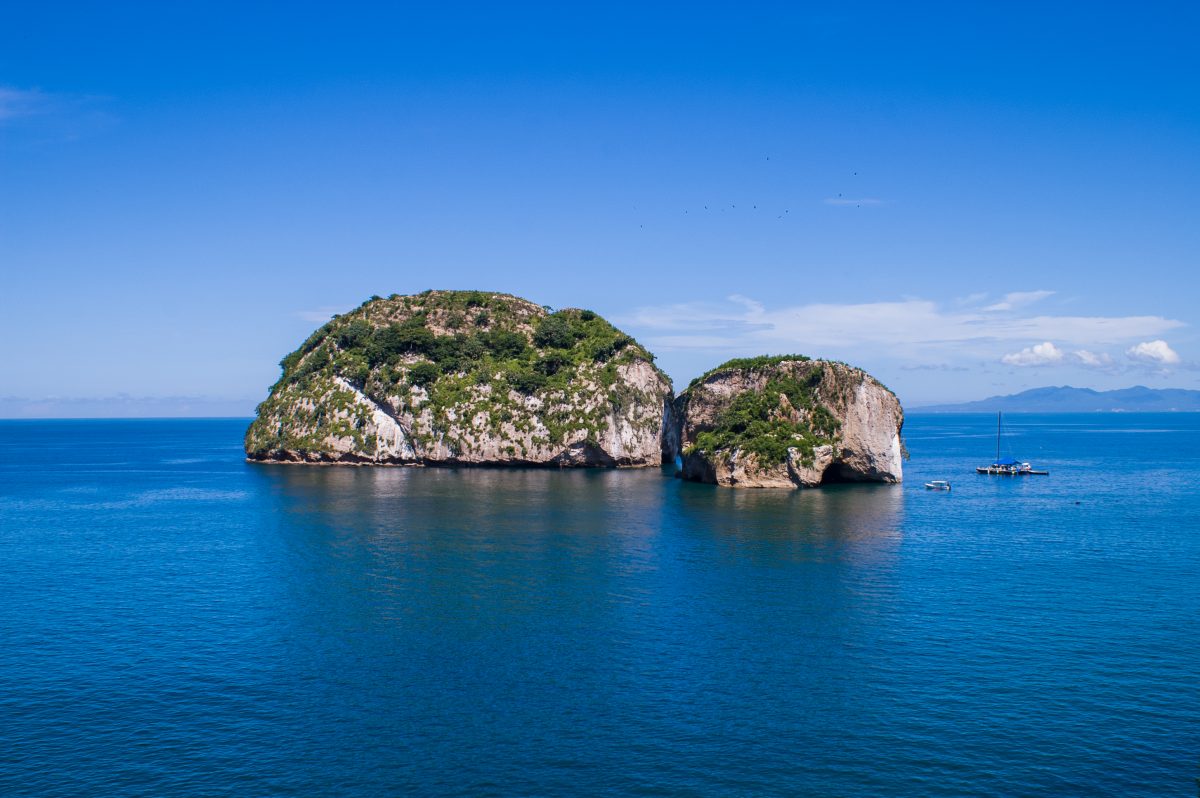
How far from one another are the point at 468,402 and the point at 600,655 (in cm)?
9771

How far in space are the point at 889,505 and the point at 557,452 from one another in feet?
186

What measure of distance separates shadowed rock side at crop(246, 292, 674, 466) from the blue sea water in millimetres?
52983

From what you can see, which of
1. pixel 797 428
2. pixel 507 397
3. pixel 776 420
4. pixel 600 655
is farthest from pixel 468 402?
pixel 600 655

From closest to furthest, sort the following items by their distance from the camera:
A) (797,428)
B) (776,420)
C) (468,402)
Answer: (797,428), (776,420), (468,402)

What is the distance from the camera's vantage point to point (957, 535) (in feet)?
232

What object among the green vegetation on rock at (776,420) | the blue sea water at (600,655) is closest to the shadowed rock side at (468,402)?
the green vegetation on rock at (776,420)

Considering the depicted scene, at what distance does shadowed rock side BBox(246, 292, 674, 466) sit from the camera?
133 m

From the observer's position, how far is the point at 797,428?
349ft

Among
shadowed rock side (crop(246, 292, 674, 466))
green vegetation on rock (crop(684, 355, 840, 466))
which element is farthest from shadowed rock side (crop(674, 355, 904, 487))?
shadowed rock side (crop(246, 292, 674, 466))

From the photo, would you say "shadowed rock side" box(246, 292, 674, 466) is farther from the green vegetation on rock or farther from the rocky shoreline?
the green vegetation on rock

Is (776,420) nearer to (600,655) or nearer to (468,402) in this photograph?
(468,402)

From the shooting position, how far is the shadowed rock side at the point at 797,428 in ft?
342

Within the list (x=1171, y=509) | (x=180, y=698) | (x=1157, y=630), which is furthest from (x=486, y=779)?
(x=1171, y=509)

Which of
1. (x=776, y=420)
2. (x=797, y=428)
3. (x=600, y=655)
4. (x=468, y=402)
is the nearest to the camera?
(x=600, y=655)
